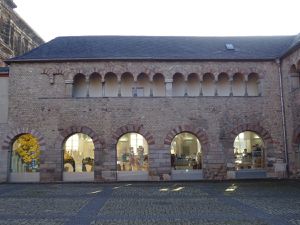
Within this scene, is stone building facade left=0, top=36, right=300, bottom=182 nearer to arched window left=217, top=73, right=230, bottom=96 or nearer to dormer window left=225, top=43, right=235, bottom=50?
arched window left=217, top=73, right=230, bottom=96

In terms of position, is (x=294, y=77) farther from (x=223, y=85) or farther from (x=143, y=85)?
(x=143, y=85)

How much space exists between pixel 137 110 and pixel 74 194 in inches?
302

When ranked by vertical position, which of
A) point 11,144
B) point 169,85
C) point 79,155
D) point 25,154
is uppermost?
point 169,85

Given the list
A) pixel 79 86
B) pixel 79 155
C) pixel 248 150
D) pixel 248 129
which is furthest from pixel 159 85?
pixel 248 150

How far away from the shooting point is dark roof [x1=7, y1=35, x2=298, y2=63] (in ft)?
70.0

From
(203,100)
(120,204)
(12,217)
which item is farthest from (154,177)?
(12,217)

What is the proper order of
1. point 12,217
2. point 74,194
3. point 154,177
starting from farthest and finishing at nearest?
point 154,177
point 74,194
point 12,217

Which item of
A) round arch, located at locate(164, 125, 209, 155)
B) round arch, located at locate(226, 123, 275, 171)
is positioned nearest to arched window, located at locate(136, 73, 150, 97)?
round arch, located at locate(164, 125, 209, 155)

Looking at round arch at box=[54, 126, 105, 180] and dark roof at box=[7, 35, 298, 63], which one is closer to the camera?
round arch at box=[54, 126, 105, 180]

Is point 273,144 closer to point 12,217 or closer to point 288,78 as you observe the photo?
point 288,78

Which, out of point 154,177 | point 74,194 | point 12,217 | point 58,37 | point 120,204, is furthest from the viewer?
point 58,37

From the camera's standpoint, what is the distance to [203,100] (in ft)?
69.6

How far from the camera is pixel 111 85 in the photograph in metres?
21.6

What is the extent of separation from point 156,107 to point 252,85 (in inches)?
239
